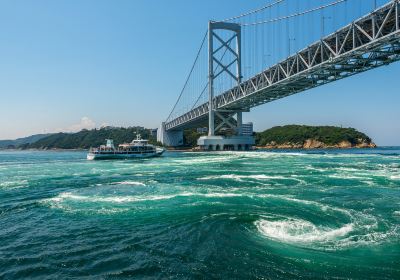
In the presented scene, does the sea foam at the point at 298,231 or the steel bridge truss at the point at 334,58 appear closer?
the sea foam at the point at 298,231

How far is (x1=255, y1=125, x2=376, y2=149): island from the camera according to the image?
108 m

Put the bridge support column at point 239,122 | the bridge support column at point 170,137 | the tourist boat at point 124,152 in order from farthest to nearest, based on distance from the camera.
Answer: the bridge support column at point 170,137, the bridge support column at point 239,122, the tourist boat at point 124,152

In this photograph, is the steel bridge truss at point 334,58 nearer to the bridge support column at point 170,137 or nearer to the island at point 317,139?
the bridge support column at point 170,137

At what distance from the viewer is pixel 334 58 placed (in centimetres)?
3538

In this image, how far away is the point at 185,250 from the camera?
8562 millimetres

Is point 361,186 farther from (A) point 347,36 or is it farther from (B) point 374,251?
(A) point 347,36

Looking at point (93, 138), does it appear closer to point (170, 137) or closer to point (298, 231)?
point (170, 137)

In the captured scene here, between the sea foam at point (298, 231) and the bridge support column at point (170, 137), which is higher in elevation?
the bridge support column at point (170, 137)

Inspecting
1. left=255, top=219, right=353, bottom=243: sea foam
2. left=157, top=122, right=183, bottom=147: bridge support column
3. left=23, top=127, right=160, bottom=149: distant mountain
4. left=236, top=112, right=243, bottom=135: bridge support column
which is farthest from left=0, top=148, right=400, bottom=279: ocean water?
left=23, top=127, right=160, bottom=149: distant mountain

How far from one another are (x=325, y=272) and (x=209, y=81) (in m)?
65.6

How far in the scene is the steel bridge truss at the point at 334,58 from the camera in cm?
3011

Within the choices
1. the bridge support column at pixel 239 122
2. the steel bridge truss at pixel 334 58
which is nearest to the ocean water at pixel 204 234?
the steel bridge truss at pixel 334 58

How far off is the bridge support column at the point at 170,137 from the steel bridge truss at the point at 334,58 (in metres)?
42.3

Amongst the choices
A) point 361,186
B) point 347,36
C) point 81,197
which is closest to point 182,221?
point 81,197
